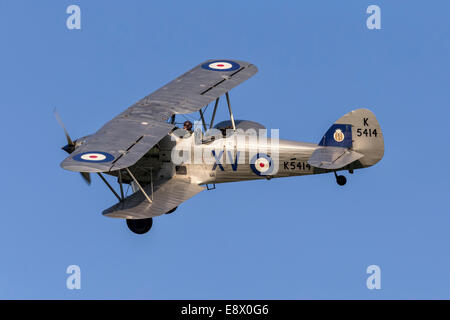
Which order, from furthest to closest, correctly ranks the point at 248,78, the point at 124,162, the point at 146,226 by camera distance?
the point at 248,78 → the point at 146,226 → the point at 124,162

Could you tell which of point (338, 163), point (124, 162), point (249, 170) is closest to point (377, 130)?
point (338, 163)

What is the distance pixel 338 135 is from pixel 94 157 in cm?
667

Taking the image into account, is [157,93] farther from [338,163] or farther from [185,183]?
[338,163]

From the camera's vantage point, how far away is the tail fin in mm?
38375

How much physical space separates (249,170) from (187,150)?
71.6 inches

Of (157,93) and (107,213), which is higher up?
(157,93)

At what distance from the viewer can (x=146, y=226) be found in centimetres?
3959

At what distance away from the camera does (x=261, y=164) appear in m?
39.8

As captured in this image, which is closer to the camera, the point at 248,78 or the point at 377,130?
the point at 377,130

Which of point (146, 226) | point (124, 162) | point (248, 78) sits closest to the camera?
point (124, 162)

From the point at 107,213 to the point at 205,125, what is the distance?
491 cm

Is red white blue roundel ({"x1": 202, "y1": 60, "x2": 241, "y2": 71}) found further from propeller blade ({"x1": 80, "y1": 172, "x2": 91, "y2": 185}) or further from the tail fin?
propeller blade ({"x1": 80, "y1": 172, "x2": 91, "y2": 185})

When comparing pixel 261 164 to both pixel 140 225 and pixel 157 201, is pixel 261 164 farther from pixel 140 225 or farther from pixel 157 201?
pixel 140 225

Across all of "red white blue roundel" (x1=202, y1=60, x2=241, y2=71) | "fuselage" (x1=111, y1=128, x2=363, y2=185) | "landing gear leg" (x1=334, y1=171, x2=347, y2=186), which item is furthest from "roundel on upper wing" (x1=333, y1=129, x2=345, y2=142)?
"red white blue roundel" (x1=202, y1=60, x2=241, y2=71)
